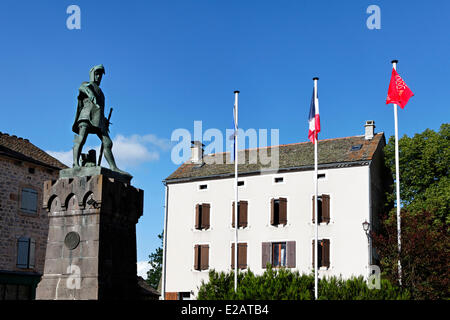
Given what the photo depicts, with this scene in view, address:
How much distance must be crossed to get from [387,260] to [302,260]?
9.59 metres

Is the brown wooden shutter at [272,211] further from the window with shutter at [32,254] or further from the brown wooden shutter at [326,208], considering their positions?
the window with shutter at [32,254]

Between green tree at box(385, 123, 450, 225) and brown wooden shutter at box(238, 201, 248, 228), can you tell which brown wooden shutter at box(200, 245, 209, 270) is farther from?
green tree at box(385, 123, 450, 225)

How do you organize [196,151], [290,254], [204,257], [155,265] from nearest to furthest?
1. [290,254]
2. [204,257]
3. [196,151]
4. [155,265]

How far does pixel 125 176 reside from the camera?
13.8m

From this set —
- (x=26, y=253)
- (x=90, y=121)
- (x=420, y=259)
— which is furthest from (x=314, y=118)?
(x=26, y=253)

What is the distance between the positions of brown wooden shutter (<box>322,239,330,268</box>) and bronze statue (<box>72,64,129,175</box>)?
69.9ft

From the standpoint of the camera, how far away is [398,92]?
72.9 ft

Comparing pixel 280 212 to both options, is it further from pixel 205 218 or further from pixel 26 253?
pixel 26 253

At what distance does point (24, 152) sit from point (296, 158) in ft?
51.1

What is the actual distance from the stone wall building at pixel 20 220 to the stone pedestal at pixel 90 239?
17962 mm

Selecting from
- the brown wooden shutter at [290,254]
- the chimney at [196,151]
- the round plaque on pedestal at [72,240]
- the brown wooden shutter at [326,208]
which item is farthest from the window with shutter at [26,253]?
the round plaque on pedestal at [72,240]

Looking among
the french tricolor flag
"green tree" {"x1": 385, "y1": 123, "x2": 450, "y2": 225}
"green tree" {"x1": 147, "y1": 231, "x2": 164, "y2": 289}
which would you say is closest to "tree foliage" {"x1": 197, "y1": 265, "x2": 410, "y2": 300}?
the french tricolor flag
